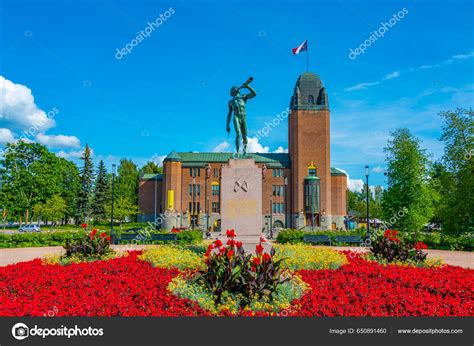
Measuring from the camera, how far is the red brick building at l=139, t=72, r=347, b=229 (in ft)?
211

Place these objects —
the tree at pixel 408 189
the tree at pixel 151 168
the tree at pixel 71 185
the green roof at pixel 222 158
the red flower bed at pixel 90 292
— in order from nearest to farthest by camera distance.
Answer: the red flower bed at pixel 90 292, the tree at pixel 408 189, the tree at pixel 71 185, the green roof at pixel 222 158, the tree at pixel 151 168

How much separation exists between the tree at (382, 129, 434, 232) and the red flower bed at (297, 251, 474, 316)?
94.8 ft

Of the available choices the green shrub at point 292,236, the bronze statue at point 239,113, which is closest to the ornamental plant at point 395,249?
the bronze statue at point 239,113

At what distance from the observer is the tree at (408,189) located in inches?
1473

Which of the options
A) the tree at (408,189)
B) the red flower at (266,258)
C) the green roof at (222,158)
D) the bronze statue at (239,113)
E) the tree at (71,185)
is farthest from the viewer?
the green roof at (222,158)

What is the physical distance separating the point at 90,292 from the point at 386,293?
6.02m

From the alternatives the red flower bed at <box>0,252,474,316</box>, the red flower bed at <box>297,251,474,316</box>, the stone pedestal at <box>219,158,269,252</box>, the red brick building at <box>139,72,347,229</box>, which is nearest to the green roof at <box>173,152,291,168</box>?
the red brick building at <box>139,72,347,229</box>

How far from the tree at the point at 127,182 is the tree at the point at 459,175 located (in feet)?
191

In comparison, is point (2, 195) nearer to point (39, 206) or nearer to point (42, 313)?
point (39, 206)

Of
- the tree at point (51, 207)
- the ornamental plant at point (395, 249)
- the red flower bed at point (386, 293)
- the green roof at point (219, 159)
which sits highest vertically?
the green roof at point (219, 159)

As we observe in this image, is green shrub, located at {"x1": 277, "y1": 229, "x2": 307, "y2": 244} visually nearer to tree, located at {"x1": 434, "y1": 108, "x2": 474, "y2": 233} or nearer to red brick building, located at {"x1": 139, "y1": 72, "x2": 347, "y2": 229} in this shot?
tree, located at {"x1": 434, "y1": 108, "x2": 474, "y2": 233}

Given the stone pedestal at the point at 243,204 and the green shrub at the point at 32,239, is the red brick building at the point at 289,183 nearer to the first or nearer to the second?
the green shrub at the point at 32,239

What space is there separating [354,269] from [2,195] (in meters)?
48.9

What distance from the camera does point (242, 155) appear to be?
13.8 meters
